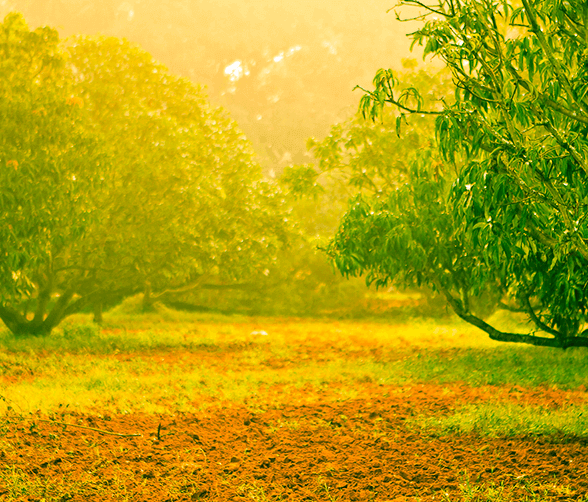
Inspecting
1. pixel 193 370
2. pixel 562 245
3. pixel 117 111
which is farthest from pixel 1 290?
pixel 562 245

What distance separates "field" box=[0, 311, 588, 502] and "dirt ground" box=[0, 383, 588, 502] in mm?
24

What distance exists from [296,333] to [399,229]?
14.5 metres

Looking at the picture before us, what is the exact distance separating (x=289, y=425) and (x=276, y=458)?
5.32 feet

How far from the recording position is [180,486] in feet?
20.5

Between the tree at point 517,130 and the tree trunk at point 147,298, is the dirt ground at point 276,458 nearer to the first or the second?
the tree at point 517,130

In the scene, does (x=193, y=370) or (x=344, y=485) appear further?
(x=193, y=370)

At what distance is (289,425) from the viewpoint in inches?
348

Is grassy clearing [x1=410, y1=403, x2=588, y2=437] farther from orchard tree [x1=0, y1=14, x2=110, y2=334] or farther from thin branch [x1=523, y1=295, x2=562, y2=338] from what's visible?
orchard tree [x1=0, y1=14, x2=110, y2=334]

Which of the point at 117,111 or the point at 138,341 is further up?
the point at 117,111

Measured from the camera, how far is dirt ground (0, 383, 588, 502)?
6129mm

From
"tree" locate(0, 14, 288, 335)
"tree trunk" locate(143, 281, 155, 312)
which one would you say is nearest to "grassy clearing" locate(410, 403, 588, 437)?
"tree" locate(0, 14, 288, 335)

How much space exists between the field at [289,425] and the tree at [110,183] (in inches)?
114

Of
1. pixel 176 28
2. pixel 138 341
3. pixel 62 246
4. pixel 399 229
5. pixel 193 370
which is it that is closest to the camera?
pixel 399 229

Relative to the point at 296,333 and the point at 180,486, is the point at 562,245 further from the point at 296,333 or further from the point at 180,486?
the point at 296,333
